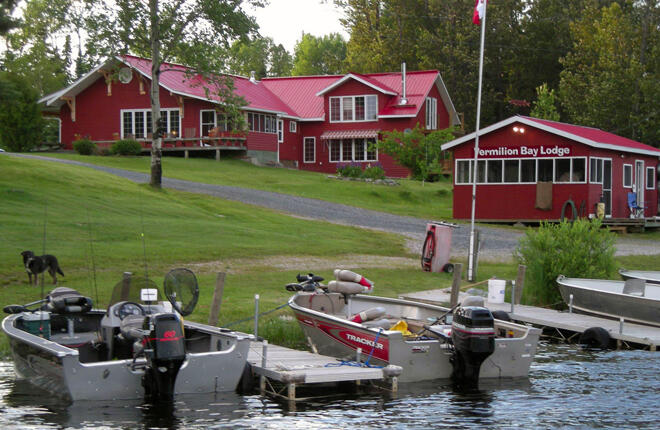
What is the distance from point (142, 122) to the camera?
54.5 metres

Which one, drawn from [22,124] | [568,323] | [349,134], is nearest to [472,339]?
[568,323]

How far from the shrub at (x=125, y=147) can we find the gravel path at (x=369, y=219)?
259 inches

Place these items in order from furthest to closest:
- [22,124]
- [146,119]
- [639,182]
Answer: [146,119] < [22,124] < [639,182]

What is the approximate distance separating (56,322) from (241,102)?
24506 mm

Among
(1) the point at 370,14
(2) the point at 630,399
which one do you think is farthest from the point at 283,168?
(2) the point at 630,399

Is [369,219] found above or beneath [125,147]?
beneath

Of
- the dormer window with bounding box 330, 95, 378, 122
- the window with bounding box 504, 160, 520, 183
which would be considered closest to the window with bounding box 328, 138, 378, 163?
the dormer window with bounding box 330, 95, 378, 122

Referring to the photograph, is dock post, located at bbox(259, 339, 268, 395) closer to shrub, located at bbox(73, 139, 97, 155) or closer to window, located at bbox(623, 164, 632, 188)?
window, located at bbox(623, 164, 632, 188)

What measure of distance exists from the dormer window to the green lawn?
8.28 metres

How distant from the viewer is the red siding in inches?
1427

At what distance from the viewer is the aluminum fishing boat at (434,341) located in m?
13.8

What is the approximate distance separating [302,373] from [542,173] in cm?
2580

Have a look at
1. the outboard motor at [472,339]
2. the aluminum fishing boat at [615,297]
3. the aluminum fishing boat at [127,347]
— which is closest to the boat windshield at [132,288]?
the aluminum fishing boat at [127,347]

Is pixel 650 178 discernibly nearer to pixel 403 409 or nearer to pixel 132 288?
pixel 403 409
